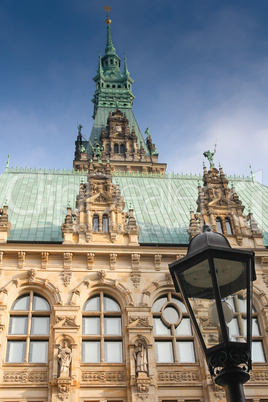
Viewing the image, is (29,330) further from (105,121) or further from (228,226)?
(105,121)

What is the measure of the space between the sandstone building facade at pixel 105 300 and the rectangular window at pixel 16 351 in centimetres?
4

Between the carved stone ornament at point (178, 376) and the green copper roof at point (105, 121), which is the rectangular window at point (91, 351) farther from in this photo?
the green copper roof at point (105, 121)

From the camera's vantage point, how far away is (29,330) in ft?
58.9

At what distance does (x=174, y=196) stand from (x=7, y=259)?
11.3 meters

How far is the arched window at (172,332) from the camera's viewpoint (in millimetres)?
18016

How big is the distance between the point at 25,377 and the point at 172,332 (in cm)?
562

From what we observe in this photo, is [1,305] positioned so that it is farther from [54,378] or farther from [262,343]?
[262,343]

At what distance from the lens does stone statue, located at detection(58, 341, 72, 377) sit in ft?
54.0

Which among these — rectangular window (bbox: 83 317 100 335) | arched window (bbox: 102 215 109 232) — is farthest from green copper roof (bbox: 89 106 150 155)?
rectangular window (bbox: 83 317 100 335)

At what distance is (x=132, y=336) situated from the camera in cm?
1781

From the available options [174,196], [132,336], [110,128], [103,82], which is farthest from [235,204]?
[103,82]

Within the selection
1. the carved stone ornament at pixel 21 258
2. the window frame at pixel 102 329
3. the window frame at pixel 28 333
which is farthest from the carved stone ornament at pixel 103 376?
the carved stone ornament at pixel 21 258

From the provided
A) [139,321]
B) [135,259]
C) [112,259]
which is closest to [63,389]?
[139,321]

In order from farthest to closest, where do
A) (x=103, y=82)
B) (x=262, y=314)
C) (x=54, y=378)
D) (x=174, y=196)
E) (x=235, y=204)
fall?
(x=103, y=82)
(x=174, y=196)
(x=235, y=204)
(x=262, y=314)
(x=54, y=378)
